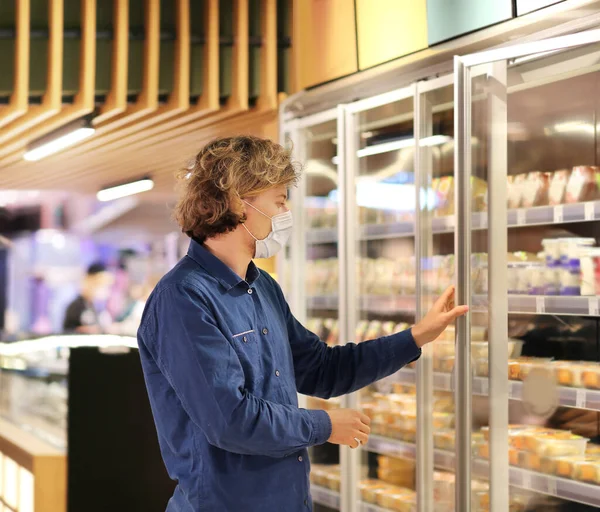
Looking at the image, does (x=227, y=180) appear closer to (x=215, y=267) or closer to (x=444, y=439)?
(x=215, y=267)

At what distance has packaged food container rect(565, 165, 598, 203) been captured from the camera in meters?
2.83

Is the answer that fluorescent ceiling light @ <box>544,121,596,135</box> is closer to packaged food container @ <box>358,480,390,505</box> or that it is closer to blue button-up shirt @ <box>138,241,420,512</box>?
blue button-up shirt @ <box>138,241,420,512</box>

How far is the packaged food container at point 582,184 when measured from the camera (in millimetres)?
2826

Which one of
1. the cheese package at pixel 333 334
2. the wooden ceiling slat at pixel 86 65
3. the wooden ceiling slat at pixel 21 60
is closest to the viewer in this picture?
the cheese package at pixel 333 334

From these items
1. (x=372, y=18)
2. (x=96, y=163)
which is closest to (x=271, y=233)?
(x=372, y=18)

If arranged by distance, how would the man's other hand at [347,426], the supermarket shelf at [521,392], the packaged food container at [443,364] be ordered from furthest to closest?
the packaged food container at [443,364]
the supermarket shelf at [521,392]
the man's other hand at [347,426]

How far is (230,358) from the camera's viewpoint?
6.72 feet

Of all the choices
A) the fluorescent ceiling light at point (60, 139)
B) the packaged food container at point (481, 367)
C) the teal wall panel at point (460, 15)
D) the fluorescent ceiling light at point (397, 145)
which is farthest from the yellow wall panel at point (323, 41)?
the fluorescent ceiling light at point (60, 139)

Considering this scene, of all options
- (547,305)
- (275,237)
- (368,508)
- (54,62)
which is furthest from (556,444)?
(54,62)

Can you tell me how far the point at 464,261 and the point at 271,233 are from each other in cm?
83

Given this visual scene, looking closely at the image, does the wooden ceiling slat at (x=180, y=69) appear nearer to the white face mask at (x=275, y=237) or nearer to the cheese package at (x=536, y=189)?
the cheese package at (x=536, y=189)

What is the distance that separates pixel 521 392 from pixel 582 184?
0.75m

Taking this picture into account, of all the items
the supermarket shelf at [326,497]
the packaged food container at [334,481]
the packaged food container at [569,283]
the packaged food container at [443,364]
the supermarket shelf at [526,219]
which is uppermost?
the supermarket shelf at [526,219]

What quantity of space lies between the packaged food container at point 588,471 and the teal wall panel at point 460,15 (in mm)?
1509
